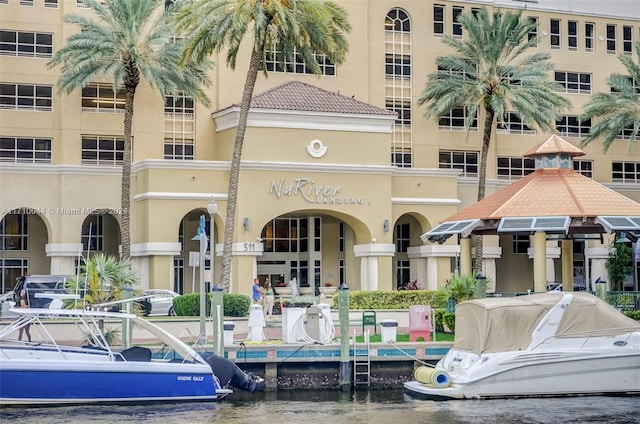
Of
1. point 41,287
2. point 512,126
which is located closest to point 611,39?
point 512,126

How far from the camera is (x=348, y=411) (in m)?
29.7

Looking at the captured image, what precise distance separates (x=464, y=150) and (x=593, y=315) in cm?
3248

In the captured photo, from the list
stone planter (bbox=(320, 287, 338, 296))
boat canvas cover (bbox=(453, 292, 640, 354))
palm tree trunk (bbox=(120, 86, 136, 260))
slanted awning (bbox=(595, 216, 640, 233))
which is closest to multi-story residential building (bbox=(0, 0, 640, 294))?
palm tree trunk (bbox=(120, 86, 136, 260))

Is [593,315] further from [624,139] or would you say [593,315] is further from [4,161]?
[624,139]

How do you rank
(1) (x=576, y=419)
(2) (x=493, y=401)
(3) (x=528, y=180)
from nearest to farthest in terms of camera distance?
(1) (x=576, y=419) < (2) (x=493, y=401) < (3) (x=528, y=180)

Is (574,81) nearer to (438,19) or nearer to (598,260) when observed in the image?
(438,19)

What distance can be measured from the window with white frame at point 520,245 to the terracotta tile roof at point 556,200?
2616 centimetres

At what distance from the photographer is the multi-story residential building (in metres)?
52.2

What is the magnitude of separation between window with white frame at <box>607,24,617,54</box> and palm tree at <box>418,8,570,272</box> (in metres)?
11.0

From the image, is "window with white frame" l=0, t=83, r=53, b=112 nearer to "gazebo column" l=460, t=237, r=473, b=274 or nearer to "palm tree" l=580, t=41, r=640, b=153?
"gazebo column" l=460, t=237, r=473, b=274

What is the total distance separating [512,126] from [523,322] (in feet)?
115

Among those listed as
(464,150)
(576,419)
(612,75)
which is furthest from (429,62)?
(576,419)

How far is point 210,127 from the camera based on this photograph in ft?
188

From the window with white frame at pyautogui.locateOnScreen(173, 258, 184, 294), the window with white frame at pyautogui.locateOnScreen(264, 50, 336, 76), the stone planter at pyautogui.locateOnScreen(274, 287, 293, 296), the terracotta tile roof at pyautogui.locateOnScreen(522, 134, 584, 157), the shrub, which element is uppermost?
the window with white frame at pyautogui.locateOnScreen(264, 50, 336, 76)
